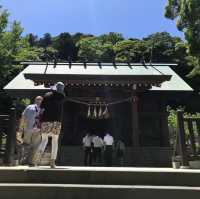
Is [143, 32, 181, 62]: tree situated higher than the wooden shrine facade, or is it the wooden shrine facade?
[143, 32, 181, 62]: tree

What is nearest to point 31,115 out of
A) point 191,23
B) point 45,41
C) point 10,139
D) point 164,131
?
point 10,139

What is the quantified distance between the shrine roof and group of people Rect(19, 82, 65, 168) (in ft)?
31.0

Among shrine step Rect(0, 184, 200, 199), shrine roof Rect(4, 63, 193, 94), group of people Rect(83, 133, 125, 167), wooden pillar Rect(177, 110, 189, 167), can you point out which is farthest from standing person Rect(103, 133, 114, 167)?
shrine step Rect(0, 184, 200, 199)

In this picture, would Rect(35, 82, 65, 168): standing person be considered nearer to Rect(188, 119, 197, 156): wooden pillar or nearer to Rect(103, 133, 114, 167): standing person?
Rect(188, 119, 197, 156): wooden pillar

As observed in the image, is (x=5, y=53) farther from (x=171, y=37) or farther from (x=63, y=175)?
(x=171, y=37)

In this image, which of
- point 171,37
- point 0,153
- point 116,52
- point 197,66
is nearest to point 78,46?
point 116,52

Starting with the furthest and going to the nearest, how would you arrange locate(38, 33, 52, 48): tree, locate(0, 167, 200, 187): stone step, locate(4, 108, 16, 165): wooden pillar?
locate(38, 33, 52, 48): tree, locate(4, 108, 16, 165): wooden pillar, locate(0, 167, 200, 187): stone step

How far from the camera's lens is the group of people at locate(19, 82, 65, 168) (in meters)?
7.92

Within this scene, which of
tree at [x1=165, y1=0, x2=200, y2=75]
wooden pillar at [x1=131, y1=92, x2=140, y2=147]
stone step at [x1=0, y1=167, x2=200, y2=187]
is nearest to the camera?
stone step at [x1=0, y1=167, x2=200, y2=187]

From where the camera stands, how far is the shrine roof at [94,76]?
60.1 ft

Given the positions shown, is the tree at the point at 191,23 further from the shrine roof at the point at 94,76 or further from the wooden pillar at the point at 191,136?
the wooden pillar at the point at 191,136

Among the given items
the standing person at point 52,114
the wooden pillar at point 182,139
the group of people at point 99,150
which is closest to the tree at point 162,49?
the group of people at point 99,150

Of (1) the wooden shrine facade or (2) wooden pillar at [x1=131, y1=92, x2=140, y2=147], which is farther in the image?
(1) the wooden shrine facade

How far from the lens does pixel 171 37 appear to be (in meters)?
64.4
